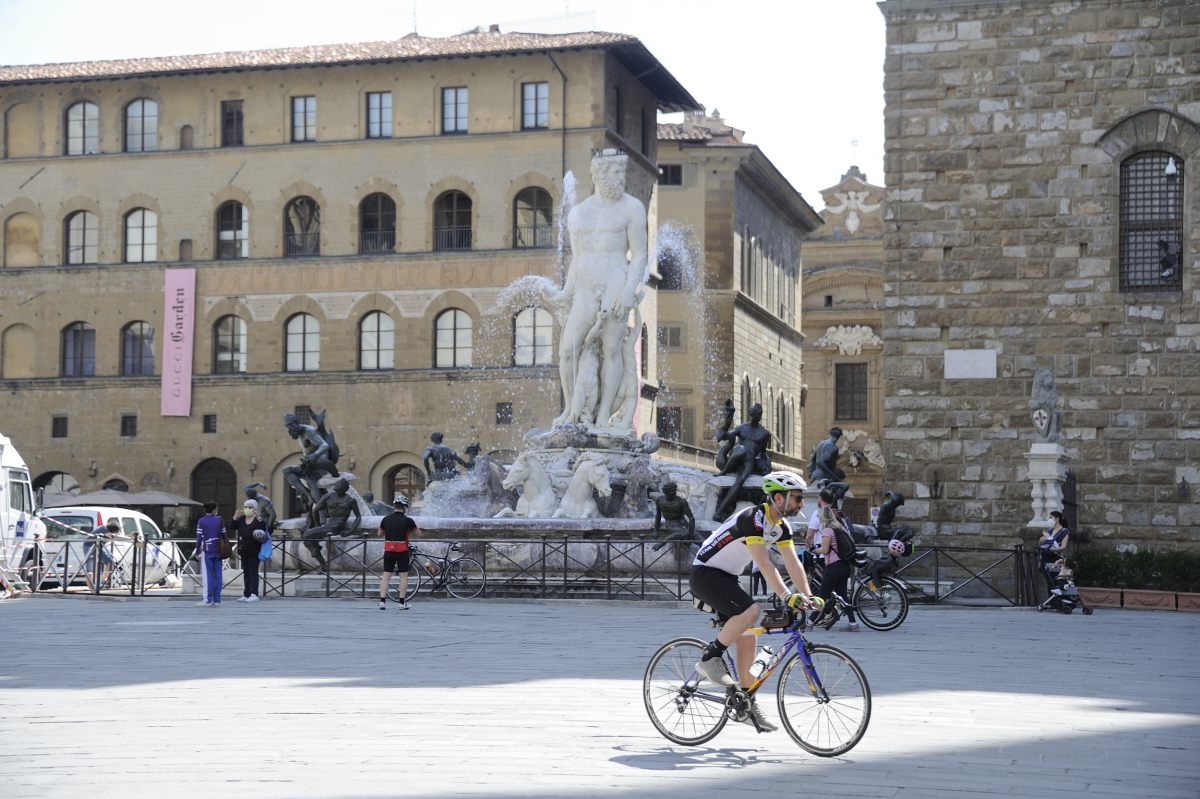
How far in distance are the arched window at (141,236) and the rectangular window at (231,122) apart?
10.2ft

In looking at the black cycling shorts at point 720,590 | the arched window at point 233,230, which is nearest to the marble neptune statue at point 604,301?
the black cycling shorts at point 720,590

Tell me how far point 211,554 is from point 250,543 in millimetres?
733

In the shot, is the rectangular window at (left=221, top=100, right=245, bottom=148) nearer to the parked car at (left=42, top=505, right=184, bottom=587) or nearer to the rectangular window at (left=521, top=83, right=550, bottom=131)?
the rectangular window at (left=521, top=83, right=550, bottom=131)

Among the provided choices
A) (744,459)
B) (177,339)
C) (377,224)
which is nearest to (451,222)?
(377,224)

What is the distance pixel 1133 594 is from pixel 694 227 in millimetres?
39331

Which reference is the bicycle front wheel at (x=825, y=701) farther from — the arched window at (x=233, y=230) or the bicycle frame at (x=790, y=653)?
the arched window at (x=233, y=230)

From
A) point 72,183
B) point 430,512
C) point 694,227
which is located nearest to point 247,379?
point 72,183

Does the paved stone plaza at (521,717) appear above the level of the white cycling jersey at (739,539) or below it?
below

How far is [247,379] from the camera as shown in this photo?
53594 mm

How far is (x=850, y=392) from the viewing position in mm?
76312

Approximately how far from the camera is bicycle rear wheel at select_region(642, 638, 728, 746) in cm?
975

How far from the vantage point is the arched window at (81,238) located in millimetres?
55312

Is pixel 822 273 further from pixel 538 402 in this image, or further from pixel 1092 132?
pixel 1092 132

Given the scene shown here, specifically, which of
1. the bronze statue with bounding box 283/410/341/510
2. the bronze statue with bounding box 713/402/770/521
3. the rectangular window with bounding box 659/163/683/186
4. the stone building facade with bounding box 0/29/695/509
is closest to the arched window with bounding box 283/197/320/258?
the stone building facade with bounding box 0/29/695/509
